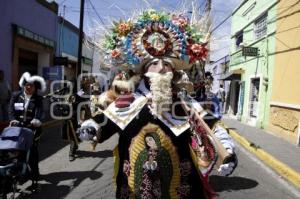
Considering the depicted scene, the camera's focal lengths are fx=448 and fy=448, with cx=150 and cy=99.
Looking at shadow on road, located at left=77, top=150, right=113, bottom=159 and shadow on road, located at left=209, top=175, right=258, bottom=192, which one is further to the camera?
shadow on road, located at left=77, top=150, right=113, bottom=159

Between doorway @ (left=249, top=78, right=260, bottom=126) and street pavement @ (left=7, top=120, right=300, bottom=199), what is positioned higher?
doorway @ (left=249, top=78, right=260, bottom=126)

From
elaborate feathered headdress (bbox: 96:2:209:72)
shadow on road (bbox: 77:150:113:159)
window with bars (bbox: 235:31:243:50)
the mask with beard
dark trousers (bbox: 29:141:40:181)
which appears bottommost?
shadow on road (bbox: 77:150:113:159)

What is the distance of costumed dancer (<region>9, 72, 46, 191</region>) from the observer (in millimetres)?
6343

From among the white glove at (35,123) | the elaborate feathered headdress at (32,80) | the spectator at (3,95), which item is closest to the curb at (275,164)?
the white glove at (35,123)

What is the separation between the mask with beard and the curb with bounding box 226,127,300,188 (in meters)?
5.48

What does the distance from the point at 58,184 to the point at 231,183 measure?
279 cm

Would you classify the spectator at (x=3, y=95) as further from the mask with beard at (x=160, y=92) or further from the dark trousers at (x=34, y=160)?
the mask with beard at (x=160, y=92)

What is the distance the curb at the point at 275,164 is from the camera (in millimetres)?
8461

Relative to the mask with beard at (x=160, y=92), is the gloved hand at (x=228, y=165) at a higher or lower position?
lower

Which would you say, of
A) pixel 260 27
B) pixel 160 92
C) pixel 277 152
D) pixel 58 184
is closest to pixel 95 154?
pixel 58 184

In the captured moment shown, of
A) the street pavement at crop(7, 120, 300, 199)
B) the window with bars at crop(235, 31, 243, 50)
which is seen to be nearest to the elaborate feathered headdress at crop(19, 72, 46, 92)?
the street pavement at crop(7, 120, 300, 199)

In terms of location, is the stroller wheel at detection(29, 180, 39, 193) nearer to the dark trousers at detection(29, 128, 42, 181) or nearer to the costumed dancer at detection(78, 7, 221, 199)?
the dark trousers at detection(29, 128, 42, 181)

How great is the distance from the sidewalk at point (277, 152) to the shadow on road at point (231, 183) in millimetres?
1095

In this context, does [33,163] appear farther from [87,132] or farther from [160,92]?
[160,92]
